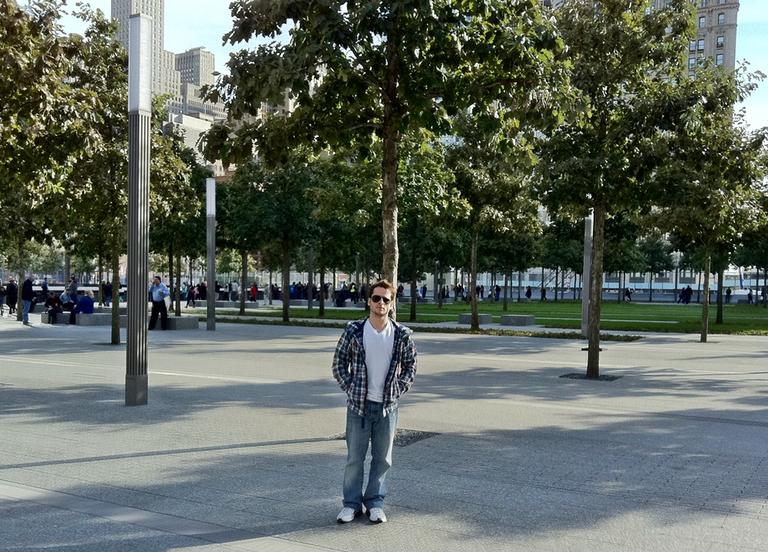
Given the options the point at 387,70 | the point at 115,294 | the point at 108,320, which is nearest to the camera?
the point at 387,70

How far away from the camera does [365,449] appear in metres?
5.07

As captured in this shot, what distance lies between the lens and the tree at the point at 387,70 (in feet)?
24.1

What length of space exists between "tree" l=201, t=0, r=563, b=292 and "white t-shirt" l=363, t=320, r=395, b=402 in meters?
2.92

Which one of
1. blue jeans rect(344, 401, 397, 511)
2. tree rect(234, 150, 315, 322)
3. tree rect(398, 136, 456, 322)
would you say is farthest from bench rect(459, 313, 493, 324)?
blue jeans rect(344, 401, 397, 511)

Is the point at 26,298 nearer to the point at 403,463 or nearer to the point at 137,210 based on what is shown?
the point at 137,210

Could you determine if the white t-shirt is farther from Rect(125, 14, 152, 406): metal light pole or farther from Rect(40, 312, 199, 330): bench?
Rect(40, 312, 199, 330): bench

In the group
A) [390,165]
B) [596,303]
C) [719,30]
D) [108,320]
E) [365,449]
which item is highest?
[719,30]

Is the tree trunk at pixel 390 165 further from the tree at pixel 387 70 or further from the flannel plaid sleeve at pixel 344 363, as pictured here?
the flannel plaid sleeve at pixel 344 363

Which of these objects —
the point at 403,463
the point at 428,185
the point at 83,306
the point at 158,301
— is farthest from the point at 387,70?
the point at 83,306

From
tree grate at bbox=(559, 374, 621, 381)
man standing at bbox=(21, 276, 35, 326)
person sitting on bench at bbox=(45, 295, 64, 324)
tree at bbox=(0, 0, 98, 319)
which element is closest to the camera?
tree at bbox=(0, 0, 98, 319)

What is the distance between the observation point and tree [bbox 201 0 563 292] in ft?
24.1

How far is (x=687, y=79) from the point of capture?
41.2 ft

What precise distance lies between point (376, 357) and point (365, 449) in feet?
2.12

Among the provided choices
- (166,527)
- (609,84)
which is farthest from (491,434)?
(609,84)
